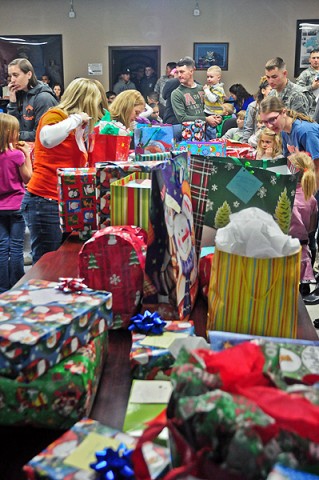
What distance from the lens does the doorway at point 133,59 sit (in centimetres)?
1048

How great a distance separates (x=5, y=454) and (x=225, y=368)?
443 millimetres

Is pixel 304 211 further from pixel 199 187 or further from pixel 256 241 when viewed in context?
pixel 256 241

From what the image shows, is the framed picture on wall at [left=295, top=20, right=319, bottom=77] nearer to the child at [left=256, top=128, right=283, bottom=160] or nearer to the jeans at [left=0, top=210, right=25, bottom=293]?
the child at [left=256, top=128, right=283, bottom=160]

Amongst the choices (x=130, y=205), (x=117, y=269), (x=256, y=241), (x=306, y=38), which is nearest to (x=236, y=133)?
(x=130, y=205)

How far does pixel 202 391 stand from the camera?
70 cm

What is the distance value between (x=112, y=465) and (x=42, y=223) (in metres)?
2.27

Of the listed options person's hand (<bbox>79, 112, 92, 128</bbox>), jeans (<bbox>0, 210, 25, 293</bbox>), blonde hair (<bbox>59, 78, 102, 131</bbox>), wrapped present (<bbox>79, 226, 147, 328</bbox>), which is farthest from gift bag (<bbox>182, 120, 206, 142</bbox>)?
wrapped present (<bbox>79, 226, 147, 328</bbox>)

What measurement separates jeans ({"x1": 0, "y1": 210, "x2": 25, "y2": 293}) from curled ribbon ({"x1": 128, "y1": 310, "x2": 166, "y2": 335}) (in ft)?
7.95

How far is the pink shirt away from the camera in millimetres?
3371

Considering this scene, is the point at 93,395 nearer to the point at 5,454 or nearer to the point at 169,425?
the point at 5,454

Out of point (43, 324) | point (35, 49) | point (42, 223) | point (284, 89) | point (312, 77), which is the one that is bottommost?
point (42, 223)

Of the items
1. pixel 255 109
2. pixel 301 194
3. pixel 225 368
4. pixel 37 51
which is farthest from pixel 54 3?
pixel 225 368

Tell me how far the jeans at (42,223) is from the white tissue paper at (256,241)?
6.01ft

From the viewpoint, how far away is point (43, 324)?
3.23 feet
